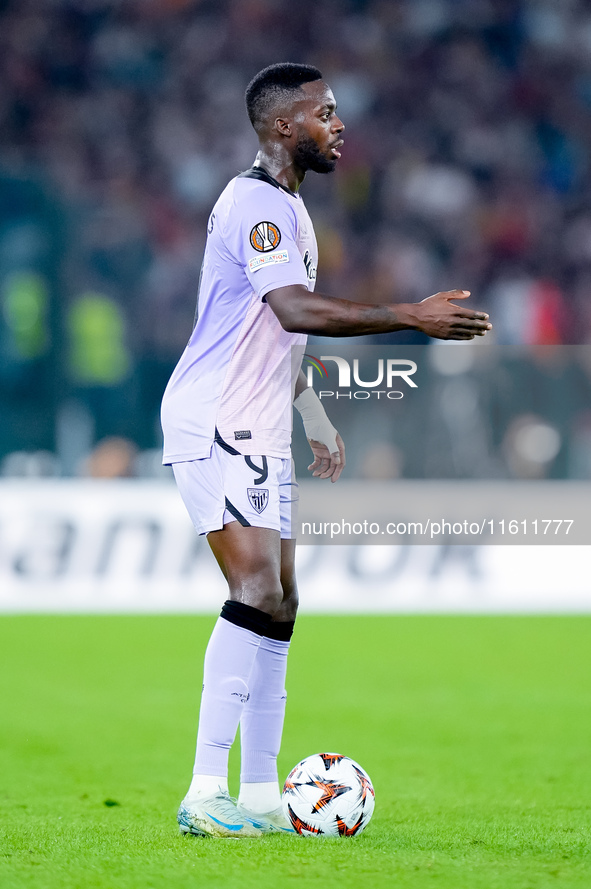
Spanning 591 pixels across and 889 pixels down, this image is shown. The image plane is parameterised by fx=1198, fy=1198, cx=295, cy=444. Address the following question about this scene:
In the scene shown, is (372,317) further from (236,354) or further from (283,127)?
(283,127)

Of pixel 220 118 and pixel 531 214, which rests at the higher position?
pixel 220 118

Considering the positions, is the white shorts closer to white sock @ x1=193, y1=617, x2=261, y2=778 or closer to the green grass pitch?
white sock @ x1=193, y1=617, x2=261, y2=778

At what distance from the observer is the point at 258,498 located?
10.8 ft

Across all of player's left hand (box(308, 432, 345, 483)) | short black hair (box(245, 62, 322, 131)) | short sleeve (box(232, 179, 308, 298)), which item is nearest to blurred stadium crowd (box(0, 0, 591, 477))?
player's left hand (box(308, 432, 345, 483))

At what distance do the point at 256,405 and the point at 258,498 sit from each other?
267mm

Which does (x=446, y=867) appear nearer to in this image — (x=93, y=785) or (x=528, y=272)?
(x=93, y=785)

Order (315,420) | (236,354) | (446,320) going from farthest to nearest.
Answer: (315,420) < (236,354) < (446,320)

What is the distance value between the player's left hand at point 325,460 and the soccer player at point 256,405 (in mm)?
340

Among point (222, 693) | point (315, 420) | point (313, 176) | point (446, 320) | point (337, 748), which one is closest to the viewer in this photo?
point (446, 320)

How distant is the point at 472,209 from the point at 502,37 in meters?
2.55

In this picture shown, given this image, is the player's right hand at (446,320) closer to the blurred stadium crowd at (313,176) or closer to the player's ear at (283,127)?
the player's ear at (283,127)

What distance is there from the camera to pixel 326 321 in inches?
122

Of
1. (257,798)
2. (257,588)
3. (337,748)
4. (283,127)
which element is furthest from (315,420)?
(337,748)

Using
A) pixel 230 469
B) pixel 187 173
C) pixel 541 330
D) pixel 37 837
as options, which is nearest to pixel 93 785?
pixel 37 837
